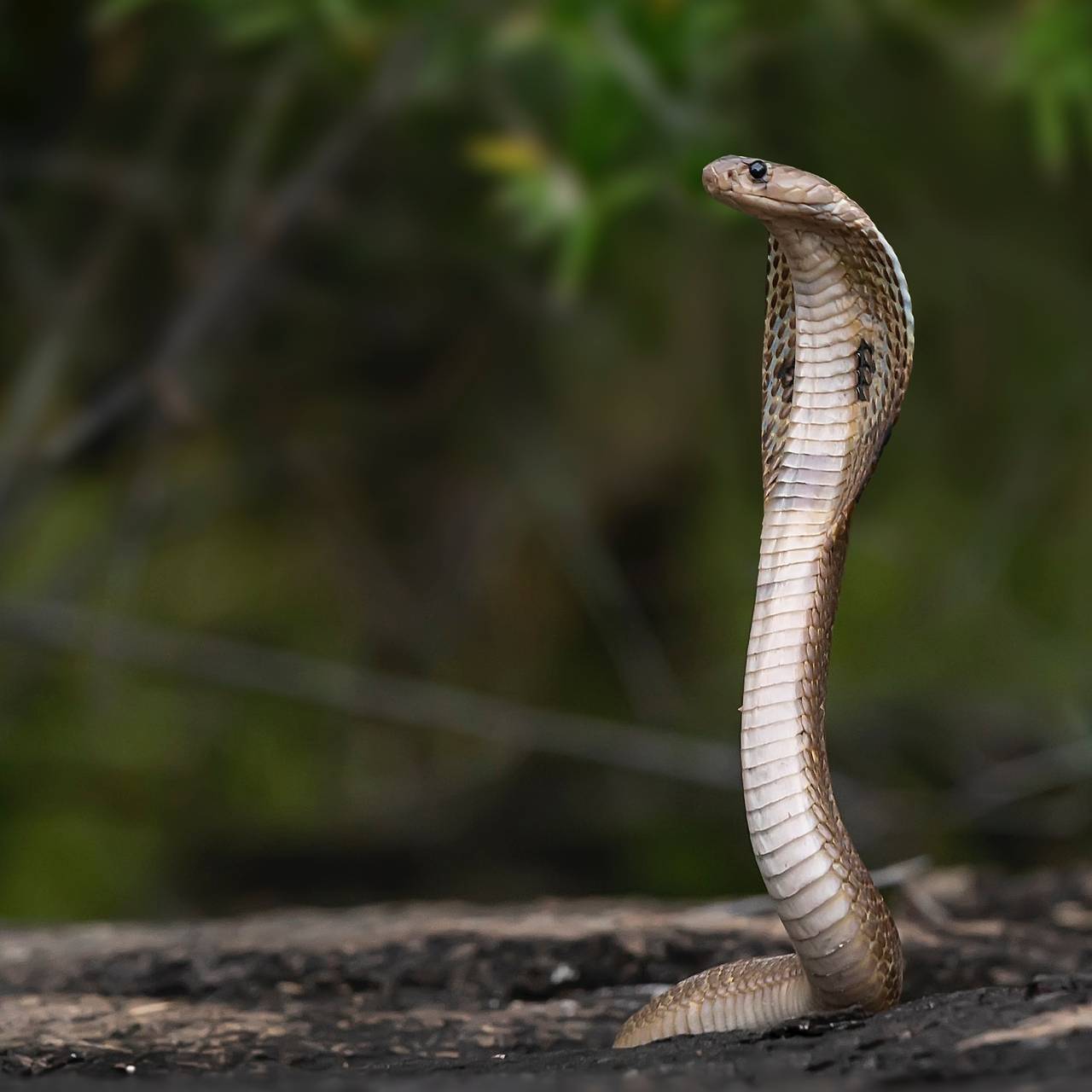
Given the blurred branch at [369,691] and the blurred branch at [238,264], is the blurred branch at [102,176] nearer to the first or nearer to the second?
the blurred branch at [238,264]

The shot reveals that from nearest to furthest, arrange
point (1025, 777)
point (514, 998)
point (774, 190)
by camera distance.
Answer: point (774, 190) → point (514, 998) → point (1025, 777)

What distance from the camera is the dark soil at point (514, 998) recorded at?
1.57 m

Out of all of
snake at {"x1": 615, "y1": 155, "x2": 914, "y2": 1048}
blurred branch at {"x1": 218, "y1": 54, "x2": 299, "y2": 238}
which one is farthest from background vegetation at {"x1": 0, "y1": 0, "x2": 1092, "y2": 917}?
snake at {"x1": 615, "y1": 155, "x2": 914, "y2": 1048}

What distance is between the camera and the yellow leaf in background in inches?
139

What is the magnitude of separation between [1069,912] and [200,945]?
1.89m

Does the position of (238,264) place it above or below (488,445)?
above

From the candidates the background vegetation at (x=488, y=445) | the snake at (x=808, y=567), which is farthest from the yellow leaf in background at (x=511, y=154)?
the snake at (x=808, y=567)

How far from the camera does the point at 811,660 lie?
194 cm

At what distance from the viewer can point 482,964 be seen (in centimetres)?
279

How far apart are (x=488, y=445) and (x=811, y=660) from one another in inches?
139

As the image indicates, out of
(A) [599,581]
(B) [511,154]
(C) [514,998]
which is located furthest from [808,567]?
(A) [599,581]

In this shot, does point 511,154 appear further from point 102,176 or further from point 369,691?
point 369,691

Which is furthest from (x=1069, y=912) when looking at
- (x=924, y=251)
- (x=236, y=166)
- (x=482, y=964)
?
(x=236, y=166)

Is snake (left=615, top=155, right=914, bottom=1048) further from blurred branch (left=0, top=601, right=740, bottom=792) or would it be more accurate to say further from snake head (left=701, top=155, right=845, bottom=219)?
blurred branch (left=0, top=601, right=740, bottom=792)
